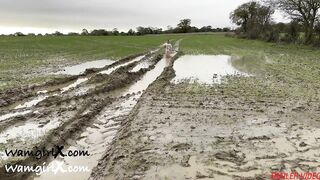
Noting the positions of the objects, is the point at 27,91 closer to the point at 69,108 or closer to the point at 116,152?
the point at 69,108

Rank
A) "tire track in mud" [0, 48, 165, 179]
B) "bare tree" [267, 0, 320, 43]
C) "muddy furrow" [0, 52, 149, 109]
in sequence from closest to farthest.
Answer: "tire track in mud" [0, 48, 165, 179]
"muddy furrow" [0, 52, 149, 109]
"bare tree" [267, 0, 320, 43]

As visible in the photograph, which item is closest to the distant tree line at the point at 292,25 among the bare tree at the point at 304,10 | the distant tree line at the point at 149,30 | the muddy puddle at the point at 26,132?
the bare tree at the point at 304,10

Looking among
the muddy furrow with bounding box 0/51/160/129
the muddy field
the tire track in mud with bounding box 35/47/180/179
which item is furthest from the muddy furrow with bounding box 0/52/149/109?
the tire track in mud with bounding box 35/47/180/179

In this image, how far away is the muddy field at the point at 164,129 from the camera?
24.3 ft

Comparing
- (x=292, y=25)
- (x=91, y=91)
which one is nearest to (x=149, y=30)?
(x=292, y=25)

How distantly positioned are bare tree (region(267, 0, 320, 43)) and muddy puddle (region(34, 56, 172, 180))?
1340 inches

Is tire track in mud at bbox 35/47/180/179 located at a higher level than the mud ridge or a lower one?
lower

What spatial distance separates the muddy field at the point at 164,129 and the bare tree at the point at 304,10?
1228 inches

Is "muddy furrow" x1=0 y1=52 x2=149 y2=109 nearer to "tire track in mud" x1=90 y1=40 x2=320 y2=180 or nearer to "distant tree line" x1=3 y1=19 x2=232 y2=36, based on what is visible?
"tire track in mud" x1=90 y1=40 x2=320 y2=180

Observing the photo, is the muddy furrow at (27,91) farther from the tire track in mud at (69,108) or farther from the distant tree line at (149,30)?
the distant tree line at (149,30)

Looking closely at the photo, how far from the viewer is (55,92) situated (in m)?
14.3

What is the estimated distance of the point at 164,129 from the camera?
974 centimetres

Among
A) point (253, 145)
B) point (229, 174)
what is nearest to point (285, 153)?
point (253, 145)

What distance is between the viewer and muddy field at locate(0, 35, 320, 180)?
740cm
